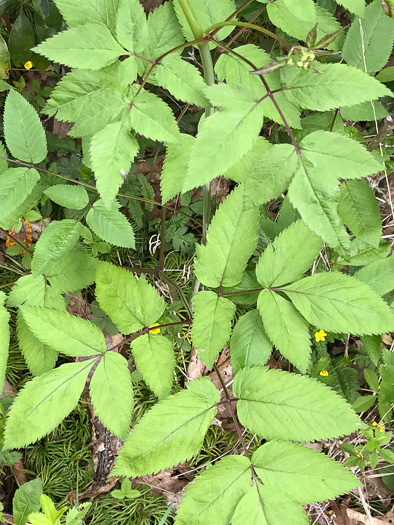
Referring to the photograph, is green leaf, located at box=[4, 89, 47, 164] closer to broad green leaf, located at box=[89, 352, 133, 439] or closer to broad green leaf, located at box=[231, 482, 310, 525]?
broad green leaf, located at box=[89, 352, 133, 439]

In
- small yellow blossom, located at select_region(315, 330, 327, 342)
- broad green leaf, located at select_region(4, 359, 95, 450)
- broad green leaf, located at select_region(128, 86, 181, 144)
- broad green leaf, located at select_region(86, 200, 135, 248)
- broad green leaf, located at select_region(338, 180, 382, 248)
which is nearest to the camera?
broad green leaf, located at select_region(128, 86, 181, 144)

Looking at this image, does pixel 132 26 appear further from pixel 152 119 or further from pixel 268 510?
pixel 268 510

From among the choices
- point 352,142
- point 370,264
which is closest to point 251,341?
point 370,264

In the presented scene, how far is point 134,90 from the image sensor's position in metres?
1.21

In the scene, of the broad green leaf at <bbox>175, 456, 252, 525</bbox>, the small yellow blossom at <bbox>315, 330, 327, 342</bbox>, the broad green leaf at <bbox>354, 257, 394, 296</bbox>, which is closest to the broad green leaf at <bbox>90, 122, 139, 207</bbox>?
the broad green leaf at <bbox>175, 456, 252, 525</bbox>

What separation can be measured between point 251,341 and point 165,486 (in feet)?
3.53

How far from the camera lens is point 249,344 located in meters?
1.43

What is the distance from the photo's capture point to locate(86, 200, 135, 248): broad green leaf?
4.94 feet

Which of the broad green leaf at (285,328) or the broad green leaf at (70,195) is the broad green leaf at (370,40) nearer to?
the broad green leaf at (285,328)

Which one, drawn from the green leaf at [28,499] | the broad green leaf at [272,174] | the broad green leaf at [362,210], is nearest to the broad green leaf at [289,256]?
the broad green leaf at [272,174]

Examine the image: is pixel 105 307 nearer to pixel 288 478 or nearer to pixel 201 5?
pixel 288 478

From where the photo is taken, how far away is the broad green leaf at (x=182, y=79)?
1.18m

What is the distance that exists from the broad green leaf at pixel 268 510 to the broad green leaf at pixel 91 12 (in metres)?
1.43

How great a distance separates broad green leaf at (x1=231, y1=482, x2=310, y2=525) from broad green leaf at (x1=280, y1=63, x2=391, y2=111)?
3.70ft
